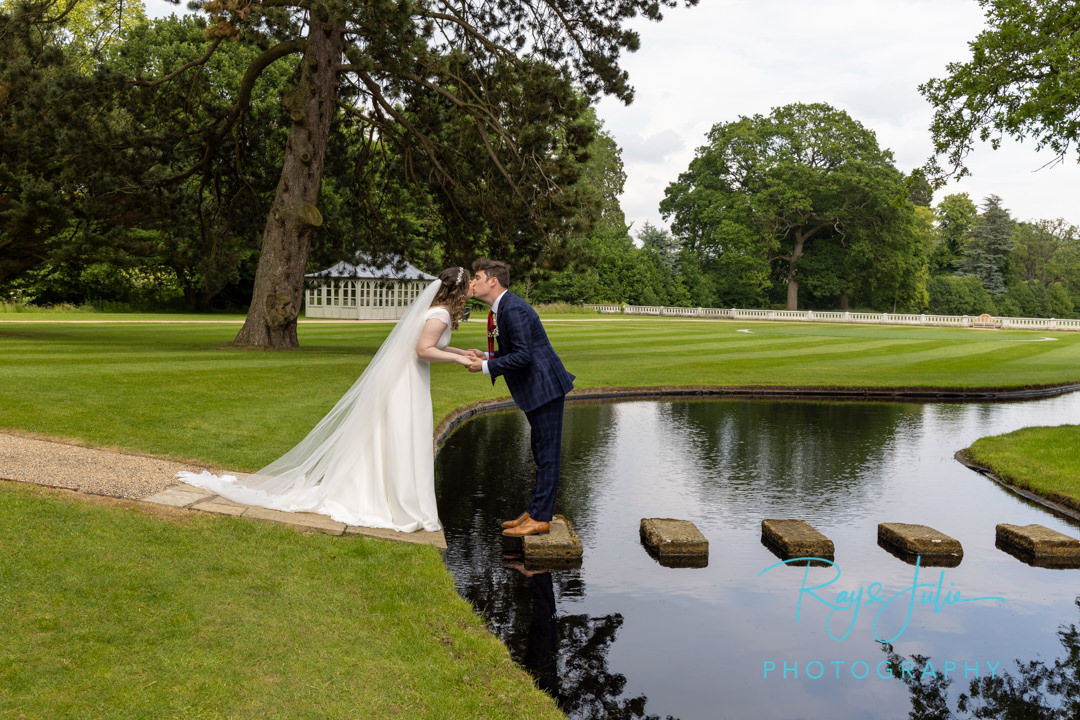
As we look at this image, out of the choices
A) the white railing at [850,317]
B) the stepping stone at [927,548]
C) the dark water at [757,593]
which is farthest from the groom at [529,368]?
the white railing at [850,317]

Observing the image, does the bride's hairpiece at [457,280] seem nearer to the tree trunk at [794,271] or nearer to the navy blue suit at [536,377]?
the navy blue suit at [536,377]

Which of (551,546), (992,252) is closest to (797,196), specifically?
(992,252)

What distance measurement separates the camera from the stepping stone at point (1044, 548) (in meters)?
7.44

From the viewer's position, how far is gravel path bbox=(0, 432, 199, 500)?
7289 millimetres

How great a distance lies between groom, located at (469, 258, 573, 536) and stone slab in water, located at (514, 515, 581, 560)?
254 millimetres

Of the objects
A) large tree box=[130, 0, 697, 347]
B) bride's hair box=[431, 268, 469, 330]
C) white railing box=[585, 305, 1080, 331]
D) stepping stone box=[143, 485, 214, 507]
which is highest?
large tree box=[130, 0, 697, 347]

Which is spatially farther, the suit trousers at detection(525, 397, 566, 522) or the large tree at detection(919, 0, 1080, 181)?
the large tree at detection(919, 0, 1080, 181)

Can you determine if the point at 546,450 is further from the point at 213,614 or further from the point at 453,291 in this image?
the point at 213,614

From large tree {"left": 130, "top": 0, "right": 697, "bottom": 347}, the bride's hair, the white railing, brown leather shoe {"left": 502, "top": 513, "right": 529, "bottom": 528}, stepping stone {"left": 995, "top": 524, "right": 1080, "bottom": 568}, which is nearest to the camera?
the bride's hair

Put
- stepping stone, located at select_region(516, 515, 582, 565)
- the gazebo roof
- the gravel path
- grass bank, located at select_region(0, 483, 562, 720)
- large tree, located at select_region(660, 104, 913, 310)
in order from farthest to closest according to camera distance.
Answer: large tree, located at select_region(660, 104, 913, 310) < the gazebo roof < the gravel path < stepping stone, located at select_region(516, 515, 582, 565) < grass bank, located at select_region(0, 483, 562, 720)

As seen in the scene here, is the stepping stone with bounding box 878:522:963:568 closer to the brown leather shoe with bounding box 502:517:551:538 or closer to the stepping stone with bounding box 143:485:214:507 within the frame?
the brown leather shoe with bounding box 502:517:551:538

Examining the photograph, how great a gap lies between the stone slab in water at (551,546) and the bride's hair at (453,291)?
6.59 ft

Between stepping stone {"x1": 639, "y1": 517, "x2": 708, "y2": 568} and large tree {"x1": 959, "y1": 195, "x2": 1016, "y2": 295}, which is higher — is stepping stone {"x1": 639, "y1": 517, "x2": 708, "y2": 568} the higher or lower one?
the lower one

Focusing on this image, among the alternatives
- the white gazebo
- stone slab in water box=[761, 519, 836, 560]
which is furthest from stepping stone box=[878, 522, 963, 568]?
the white gazebo
